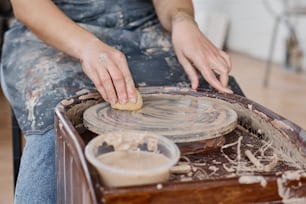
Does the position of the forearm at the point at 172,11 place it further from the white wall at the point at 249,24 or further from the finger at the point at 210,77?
the white wall at the point at 249,24

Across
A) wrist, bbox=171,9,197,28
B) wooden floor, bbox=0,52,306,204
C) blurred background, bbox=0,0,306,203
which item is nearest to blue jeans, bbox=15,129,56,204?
wrist, bbox=171,9,197,28

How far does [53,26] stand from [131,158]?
1.58 feet

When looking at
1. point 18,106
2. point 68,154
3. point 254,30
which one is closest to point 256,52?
point 254,30

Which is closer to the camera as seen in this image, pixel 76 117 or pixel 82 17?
pixel 76 117

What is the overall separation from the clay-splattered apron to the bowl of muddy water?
0.32 meters

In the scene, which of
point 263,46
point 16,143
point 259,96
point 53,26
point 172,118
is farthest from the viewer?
point 263,46

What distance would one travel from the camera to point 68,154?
0.75 m

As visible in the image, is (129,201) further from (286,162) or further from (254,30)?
(254,30)

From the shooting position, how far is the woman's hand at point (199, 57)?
1.06 meters

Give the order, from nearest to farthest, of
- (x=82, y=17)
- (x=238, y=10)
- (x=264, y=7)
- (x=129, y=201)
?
(x=129, y=201)
(x=82, y=17)
(x=264, y=7)
(x=238, y=10)

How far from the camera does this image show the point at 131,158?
0.66 meters

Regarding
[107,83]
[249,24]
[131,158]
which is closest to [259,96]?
[249,24]

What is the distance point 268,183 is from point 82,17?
780mm

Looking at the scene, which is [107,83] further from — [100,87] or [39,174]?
[39,174]
